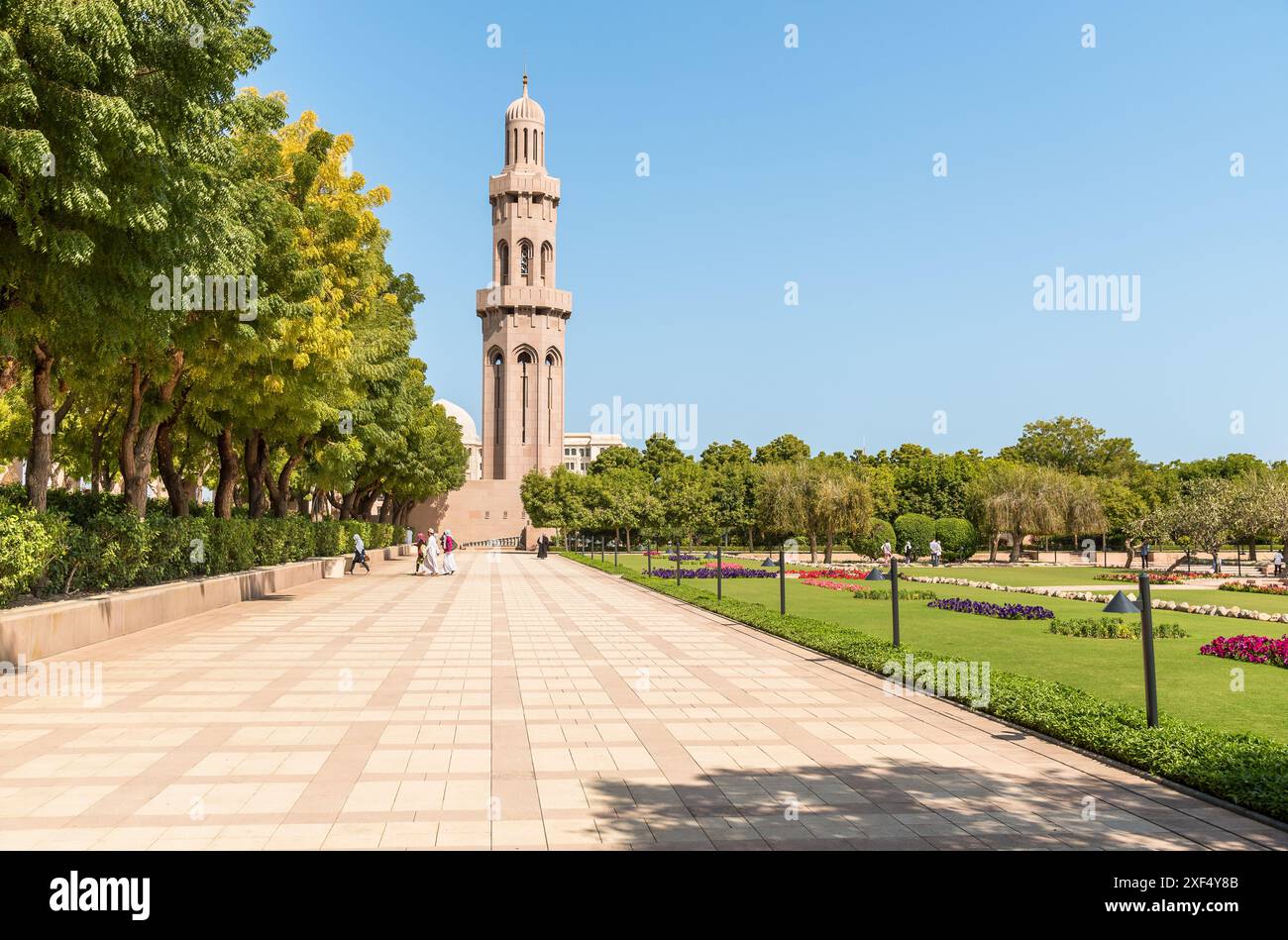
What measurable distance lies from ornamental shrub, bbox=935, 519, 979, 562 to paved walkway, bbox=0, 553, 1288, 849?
167ft

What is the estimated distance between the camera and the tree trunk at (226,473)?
24.2 meters

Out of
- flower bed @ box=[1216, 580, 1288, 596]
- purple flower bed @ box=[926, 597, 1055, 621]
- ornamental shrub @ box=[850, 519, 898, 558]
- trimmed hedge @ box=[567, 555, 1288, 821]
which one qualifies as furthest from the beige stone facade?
trimmed hedge @ box=[567, 555, 1288, 821]

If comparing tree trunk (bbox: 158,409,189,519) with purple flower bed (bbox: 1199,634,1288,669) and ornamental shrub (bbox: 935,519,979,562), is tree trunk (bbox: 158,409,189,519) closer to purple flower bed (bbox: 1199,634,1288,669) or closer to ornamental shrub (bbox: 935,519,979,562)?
purple flower bed (bbox: 1199,634,1288,669)

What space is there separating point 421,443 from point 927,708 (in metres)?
40.4

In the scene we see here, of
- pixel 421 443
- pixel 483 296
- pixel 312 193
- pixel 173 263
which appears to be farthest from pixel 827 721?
pixel 483 296

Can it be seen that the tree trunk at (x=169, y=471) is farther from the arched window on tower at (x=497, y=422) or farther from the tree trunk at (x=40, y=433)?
the arched window on tower at (x=497, y=422)

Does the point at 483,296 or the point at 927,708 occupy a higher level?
the point at 483,296

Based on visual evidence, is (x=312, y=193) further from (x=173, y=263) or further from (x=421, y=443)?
(x=421, y=443)

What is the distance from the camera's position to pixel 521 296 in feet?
276

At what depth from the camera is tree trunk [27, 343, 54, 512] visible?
46.7ft

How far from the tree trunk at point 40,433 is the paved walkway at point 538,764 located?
3.51m

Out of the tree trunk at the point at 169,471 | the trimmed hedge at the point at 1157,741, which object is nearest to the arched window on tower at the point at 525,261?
the tree trunk at the point at 169,471

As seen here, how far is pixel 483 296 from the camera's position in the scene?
281 ft

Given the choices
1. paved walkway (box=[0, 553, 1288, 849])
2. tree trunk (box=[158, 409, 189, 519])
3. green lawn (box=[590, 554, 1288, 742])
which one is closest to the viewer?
paved walkway (box=[0, 553, 1288, 849])
